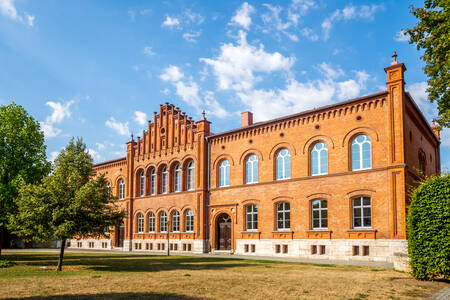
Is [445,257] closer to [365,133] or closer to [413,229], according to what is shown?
[413,229]


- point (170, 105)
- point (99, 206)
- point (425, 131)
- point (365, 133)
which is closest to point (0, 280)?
point (99, 206)

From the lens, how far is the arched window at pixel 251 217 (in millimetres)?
29136

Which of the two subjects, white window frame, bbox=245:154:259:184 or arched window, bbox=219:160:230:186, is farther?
arched window, bbox=219:160:230:186

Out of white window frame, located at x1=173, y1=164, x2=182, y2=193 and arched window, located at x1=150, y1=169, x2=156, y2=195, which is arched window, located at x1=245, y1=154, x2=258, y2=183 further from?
arched window, located at x1=150, y1=169, x2=156, y2=195

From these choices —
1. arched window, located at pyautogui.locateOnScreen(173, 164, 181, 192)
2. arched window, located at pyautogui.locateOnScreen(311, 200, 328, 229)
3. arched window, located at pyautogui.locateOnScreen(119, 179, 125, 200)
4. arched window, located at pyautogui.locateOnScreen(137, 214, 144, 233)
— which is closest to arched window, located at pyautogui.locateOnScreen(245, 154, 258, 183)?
arched window, located at pyautogui.locateOnScreen(311, 200, 328, 229)

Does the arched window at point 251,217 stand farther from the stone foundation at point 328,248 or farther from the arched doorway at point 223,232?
the arched doorway at point 223,232

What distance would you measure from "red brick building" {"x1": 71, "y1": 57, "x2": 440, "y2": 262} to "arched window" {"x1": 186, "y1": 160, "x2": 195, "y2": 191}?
89 millimetres

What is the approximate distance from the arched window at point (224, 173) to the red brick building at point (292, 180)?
8 centimetres

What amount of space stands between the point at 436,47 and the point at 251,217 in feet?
55.2

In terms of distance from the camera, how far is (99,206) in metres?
17.7

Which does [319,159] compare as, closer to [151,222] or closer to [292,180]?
[292,180]

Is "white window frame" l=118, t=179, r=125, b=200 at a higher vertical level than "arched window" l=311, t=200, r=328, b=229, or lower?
higher

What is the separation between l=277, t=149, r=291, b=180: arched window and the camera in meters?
27.9

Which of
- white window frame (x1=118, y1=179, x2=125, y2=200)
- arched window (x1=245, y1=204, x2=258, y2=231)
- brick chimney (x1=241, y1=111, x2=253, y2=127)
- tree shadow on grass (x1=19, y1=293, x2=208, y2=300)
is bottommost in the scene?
tree shadow on grass (x1=19, y1=293, x2=208, y2=300)
